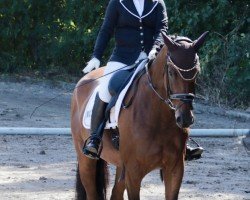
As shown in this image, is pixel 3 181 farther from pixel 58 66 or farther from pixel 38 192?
pixel 58 66

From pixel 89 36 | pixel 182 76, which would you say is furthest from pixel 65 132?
pixel 89 36

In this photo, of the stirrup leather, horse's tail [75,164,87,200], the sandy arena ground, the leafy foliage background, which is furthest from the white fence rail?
the stirrup leather

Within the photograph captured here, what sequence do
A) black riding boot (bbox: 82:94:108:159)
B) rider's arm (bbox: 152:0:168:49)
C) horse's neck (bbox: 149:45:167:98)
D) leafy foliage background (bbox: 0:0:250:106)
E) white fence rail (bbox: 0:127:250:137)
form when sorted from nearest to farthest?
horse's neck (bbox: 149:45:167:98)
black riding boot (bbox: 82:94:108:159)
rider's arm (bbox: 152:0:168:49)
white fence rail (bbox: 0:127:250:137)
leafy foliage background (bbox: 0:0:250:106)

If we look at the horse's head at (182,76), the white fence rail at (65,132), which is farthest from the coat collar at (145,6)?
the white fence rail at (65,132)

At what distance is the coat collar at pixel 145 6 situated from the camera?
21.4 ft

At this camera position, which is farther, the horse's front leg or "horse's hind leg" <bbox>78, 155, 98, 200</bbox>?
"horse's hind leg" <bbox>78, 155, 98, 200</bbox>

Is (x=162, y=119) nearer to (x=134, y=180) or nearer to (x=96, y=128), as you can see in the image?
(x=134, y=180)

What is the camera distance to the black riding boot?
6383mm

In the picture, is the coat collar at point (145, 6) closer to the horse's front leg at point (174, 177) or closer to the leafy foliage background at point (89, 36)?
the horse's front leg at point (174, 177)

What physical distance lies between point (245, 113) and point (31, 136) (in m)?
4.13

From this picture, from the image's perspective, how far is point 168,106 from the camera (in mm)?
5680

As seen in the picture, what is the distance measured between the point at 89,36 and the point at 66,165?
28.4 ft

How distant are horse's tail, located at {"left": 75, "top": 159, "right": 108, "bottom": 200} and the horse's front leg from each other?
125cm

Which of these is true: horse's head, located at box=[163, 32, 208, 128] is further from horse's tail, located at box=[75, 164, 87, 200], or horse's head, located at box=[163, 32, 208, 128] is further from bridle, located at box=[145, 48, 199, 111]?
horse's tail, located at box=[75, 164, 87, 200]
